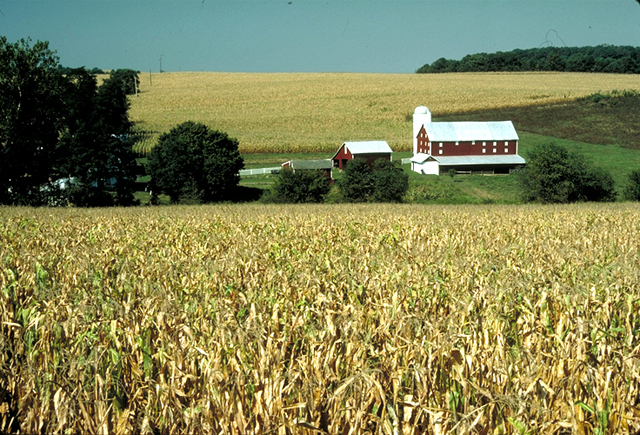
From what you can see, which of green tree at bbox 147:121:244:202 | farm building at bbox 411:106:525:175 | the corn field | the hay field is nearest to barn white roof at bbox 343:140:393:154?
farm building at bbox 411:106:525:175

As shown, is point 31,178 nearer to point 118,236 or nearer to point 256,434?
point 118,236

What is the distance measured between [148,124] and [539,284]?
10525cm

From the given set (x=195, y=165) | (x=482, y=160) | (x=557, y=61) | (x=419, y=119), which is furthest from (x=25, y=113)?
(x=557, y=61)

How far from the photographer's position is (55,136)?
47375mm

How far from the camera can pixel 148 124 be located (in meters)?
106

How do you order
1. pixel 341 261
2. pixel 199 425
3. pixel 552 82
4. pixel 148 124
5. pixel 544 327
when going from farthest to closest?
1. pixel 552 82
2. pixel 148 124
3. pixel 341 261
4. pixel 544 327
5. pixel 199 425

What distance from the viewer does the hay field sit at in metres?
101

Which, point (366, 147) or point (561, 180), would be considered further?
point (366, 147)

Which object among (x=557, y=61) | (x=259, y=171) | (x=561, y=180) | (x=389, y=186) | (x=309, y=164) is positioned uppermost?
(x=557, y=61)

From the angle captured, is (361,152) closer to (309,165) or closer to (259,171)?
(309,165)

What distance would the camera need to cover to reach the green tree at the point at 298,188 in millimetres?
58125

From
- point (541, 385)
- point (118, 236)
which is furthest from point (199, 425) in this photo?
point (118, 236)

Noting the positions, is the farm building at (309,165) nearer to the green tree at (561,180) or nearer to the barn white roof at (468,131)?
the barn white roof at (468,131)

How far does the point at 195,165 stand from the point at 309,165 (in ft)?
48.8
